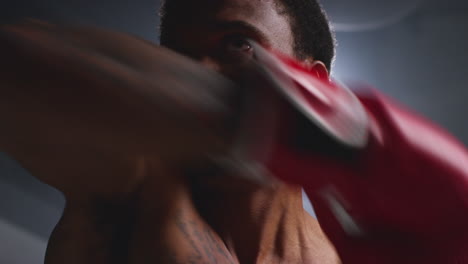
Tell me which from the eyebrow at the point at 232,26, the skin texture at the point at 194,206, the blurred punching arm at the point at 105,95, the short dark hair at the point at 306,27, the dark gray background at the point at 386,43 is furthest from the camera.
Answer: the dark gray background at the point at 386,43

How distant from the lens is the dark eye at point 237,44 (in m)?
0.67

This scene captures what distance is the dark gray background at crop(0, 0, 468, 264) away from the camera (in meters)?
1.75

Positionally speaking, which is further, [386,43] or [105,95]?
[386,43]

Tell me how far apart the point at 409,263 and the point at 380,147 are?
12cm

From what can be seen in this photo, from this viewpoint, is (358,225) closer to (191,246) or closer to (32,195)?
(191,246)

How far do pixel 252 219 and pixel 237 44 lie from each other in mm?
294

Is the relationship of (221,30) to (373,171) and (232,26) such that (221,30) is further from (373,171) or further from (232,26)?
(373,171)

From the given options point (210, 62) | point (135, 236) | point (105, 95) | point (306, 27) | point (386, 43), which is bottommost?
point (135, 236)

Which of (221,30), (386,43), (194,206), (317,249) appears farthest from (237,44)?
(386,43)

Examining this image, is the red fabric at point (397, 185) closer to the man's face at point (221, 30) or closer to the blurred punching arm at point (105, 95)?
the blurred punching arm at point (105, 95)

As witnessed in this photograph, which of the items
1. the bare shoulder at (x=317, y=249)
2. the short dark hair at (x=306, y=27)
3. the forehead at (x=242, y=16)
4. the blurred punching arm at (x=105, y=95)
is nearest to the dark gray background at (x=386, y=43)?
the short dark hair at (x=306, y=27)

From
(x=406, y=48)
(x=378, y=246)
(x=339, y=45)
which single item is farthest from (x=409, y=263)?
(x=406, y=48)

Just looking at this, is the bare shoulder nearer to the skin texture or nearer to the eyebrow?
the skin texture

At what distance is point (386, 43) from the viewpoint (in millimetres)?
1893
